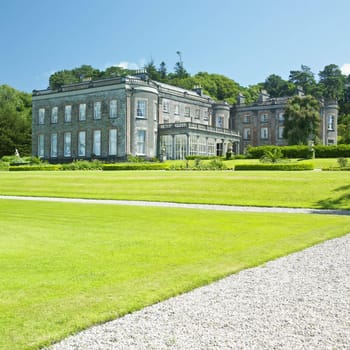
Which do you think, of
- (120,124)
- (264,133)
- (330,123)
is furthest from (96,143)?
(330,123)

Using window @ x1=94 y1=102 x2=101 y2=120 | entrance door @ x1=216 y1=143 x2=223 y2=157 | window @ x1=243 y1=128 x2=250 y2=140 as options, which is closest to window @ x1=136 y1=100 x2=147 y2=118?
window @ x1=94 y1=102 x2=101 y2=120

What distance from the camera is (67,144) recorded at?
56.1 m

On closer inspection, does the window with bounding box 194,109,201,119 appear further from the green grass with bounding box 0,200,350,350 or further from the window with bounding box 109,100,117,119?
the green grass with bounding box 0,200,350,350

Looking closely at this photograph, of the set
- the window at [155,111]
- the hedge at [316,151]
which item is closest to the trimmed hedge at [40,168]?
the window at [155,111]

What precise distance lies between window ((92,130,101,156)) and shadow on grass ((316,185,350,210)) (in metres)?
36.0

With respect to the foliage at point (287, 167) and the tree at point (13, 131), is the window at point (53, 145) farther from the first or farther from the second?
the foliage at point (287, 167)

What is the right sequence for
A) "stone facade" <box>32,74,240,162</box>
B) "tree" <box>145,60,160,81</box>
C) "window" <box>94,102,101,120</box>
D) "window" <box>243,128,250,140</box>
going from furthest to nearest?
1. "tree" <box>145,60,160,81</box>
2. "window" <box>243,128,250,140</box>
3. "window" <box>94,102,101,120</box>
4. "stone facade" <box>32,74,240,162</box>

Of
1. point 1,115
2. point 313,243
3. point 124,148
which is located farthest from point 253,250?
point 1,115

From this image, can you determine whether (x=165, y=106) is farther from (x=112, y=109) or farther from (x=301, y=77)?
(x=301, y=77)

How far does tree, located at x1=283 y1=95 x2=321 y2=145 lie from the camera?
53812 millimetres

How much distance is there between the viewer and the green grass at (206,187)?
20375mm

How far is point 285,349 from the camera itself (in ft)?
14.0

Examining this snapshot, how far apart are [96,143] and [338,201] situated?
125 feet

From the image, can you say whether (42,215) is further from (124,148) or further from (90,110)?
(90,110)
